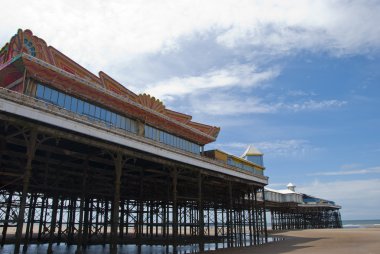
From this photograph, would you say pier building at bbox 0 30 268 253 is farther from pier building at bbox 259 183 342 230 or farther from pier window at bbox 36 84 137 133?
pier building at bbox 259 183 342 230

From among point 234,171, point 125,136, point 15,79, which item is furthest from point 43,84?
point 234,171

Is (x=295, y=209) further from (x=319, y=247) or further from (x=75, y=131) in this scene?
(x=75, y=131)

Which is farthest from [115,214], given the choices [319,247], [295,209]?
[295,209]

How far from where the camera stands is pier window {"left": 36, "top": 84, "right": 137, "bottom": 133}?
23.8 meters

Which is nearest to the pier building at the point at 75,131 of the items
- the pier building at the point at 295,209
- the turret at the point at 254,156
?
the turret at the point at 254,156

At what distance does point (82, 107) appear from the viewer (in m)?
26.3

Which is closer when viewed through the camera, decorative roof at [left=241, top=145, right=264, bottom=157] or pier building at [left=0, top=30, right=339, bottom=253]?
pier building at [left=0, top=30, right=339, bottom=253]

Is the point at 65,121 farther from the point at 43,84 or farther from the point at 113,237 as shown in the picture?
the point at 113,237

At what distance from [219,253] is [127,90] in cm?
1709

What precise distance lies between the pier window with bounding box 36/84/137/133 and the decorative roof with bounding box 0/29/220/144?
26.7 inches

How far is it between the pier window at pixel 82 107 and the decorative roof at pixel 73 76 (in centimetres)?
68

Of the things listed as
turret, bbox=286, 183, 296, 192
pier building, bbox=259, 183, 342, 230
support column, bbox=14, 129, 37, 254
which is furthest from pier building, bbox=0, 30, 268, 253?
turret, bbox=286, 183, 296, 192

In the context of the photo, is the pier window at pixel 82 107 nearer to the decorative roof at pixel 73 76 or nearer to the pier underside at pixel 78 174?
the decorative roof at pixel 73 76

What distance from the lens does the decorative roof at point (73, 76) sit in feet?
75.8
